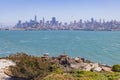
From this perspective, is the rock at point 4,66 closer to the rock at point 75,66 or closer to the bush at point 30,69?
the bush at point 30,69

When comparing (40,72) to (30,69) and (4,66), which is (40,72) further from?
(4,66)

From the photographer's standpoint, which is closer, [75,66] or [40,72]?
[40,72]

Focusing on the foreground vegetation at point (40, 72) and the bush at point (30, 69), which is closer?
the foreground vegetation at point (40, 72)

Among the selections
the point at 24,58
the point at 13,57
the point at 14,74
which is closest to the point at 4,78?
the point at 14,74

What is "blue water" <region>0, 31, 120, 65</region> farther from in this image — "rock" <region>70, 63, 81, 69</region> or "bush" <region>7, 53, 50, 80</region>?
"bush" <region>7, 53, 50, 80</region>

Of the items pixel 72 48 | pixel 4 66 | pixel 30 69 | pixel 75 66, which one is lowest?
pixel 72 48

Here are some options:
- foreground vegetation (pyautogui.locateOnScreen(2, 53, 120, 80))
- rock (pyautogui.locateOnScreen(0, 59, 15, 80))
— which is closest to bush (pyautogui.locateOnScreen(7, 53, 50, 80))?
foreground vegetation (pyautogui.locateOnScreen(2, 53, 120, 80))

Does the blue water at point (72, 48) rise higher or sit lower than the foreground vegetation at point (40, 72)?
lower

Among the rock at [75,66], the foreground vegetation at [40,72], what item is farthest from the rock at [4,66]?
the rock at [75,66]

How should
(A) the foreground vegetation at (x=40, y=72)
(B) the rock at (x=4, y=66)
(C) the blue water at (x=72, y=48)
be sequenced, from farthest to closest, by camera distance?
(C) the blue water at (x=72, y=48) → (B) the rock at (x=4, y=66) → (A) the foreground vegetation at (x=40, y=72)

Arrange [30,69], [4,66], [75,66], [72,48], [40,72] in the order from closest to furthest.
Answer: [40,72] → [30,69] → [4,66] → [75,66] → [72,48]

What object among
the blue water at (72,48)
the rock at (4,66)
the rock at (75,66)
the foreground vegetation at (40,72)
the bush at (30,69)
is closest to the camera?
the foreground vegetation at (40,72)

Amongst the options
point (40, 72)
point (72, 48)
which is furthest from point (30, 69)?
point (72, 48)
